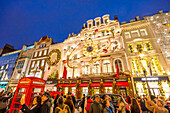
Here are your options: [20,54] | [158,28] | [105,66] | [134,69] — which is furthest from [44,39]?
[158,28]

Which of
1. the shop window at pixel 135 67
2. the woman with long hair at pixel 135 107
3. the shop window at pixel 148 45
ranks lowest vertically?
the woman with long hair at pixel 135 107

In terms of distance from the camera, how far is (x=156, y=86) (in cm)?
1268

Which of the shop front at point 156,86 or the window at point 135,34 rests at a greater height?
the window at point 135,34

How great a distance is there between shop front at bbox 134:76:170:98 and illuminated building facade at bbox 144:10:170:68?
346cm

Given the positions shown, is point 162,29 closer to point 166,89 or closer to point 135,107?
point 166,89

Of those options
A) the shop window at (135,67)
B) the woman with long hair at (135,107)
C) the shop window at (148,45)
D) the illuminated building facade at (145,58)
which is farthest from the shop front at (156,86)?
the woman with long hair at (135,107)

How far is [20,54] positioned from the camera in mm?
28531

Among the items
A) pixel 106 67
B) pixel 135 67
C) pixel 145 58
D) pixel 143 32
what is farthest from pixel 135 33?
pixel 106 67

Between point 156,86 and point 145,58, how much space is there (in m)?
4.89

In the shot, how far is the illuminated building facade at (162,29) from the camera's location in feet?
46.1

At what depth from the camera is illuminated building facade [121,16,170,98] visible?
12648 mm

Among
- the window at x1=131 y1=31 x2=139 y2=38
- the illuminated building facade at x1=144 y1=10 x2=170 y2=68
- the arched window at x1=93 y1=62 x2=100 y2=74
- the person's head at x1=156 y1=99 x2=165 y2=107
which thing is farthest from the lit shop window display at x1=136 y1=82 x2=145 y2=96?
the person's head at x1=156 y1=99 x2=165 y2=107

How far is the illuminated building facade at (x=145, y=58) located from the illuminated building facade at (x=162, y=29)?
0.53 meters

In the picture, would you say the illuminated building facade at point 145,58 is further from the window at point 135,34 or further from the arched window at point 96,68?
the arched window at point 96,68
